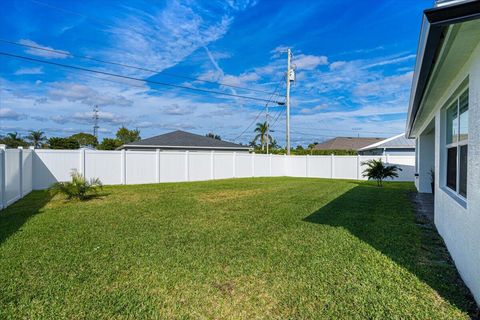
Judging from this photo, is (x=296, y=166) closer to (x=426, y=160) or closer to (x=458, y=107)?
(x=426, y=160)

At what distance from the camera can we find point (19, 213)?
24.5ft

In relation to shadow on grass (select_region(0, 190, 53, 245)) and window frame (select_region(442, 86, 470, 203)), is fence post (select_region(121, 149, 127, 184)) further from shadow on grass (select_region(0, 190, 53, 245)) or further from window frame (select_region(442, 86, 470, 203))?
window frame (select_region(442, 86, 470, 203))

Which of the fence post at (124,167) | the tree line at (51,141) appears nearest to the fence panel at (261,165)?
the fence post at (124,167)

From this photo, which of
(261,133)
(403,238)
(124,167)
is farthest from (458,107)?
(261,133)

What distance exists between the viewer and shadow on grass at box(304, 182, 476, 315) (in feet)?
11.3

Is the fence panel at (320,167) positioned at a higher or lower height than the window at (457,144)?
lower

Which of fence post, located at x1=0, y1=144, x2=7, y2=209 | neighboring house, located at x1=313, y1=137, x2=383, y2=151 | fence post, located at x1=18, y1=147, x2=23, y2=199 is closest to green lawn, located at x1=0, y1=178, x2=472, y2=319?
fence post, located at x1=0, y1=144, x2=7, y2=209

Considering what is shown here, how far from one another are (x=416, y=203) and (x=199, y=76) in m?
19.6

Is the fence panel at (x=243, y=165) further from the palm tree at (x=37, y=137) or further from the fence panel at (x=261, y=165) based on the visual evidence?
the palm tree at (x=37, y=137)

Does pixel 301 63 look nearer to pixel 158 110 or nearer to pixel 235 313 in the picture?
pixel 158 110

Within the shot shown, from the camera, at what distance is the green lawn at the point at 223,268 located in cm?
294

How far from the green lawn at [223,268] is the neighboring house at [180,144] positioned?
18438 mm

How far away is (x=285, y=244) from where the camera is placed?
197 inches

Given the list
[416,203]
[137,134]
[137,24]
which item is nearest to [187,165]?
[137,24]
